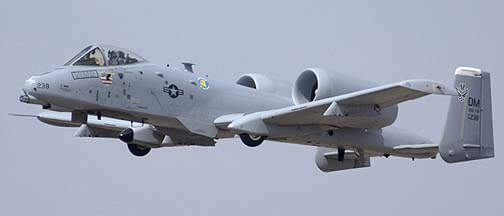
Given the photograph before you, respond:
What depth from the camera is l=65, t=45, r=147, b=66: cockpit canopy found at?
29828 millimetres

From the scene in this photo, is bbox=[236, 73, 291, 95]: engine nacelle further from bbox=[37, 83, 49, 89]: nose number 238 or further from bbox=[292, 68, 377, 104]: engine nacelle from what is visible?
bbox=[37, 83, 49, 89]: nose number 238

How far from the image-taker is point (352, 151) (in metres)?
34.2

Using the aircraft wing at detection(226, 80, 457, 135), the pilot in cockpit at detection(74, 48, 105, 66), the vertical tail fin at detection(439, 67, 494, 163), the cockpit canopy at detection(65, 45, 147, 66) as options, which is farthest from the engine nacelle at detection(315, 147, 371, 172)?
the pilot in cockpit at detection(74, 48, 105, 66)

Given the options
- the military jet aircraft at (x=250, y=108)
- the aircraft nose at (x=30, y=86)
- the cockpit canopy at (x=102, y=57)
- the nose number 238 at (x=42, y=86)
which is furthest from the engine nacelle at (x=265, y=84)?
the aircraft nose at (x=30, y=86)

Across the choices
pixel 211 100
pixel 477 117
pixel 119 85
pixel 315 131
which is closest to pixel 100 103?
pixel 119 85

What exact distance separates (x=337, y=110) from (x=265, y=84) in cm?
398

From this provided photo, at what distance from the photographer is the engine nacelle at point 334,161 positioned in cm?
3462

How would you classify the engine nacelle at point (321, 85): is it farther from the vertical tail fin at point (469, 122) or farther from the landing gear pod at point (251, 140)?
the vertical tail fin at point (469, 122)

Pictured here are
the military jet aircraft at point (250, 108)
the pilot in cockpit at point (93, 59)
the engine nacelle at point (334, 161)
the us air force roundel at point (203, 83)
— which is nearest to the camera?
the military jet aircraft at point (250, 108)

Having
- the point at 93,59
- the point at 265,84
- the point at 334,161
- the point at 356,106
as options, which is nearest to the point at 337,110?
the point at 356,106

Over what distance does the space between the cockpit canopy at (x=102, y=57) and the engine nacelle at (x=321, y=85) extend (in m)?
4.25

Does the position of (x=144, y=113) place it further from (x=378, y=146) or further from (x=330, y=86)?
(x=378, y=146)

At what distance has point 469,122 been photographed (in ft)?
110

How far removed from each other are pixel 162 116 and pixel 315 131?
3803 millimetres
